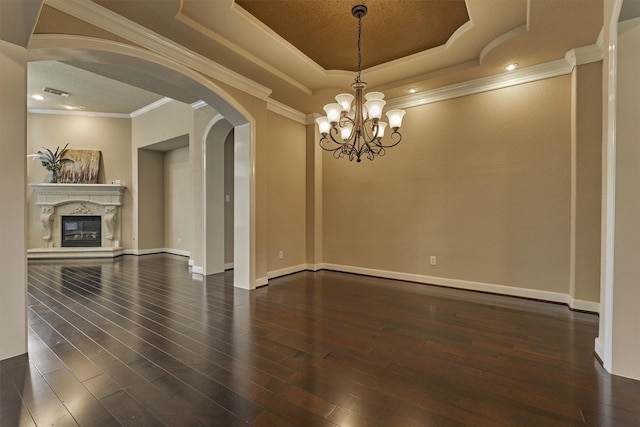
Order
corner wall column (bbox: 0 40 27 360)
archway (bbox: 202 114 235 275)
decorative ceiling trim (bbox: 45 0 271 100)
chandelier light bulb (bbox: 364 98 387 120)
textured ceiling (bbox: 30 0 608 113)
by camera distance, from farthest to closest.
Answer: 1. archway (bbox: 202 114 235 275)
2. chandelier light bulb (bbox: 364 98 387 120)
3. textured ceiling (bbox: 30 0 608 113)
4. decorative ceiling trim (bbox: 45 0 271 100)
5. corner wall column (bbox: 0 40 27 360)

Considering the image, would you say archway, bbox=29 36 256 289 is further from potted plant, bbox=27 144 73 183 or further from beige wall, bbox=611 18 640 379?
potted plant, bbox=27 144 73 183

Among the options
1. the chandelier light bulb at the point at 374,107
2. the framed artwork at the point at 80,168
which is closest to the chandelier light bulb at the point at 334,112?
the chandelier light bulb at the point at 374,107

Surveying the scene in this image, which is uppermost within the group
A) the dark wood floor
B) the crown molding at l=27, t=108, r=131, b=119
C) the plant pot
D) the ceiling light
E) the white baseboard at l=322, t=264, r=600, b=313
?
the ceiling light

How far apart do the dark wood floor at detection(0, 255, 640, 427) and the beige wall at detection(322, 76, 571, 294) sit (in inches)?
24.6

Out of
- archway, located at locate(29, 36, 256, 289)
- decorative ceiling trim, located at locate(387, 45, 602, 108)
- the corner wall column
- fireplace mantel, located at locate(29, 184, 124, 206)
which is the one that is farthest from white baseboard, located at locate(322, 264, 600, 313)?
fireplace mantel, located at locate(29, 184, 124, 206)

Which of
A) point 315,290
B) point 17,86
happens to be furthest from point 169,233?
point 17,86

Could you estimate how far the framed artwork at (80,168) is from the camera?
693 centimetres

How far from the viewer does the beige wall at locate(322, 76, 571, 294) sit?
352 centimetres

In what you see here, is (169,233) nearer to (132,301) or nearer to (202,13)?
(132,301)

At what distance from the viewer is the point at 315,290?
4.09m

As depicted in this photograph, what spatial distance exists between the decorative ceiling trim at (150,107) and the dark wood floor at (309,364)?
460 centimetres

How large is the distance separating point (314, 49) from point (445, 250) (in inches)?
130

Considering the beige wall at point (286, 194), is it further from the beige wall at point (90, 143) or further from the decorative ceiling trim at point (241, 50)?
the beige wall at point (90, 143)

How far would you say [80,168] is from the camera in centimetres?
707
